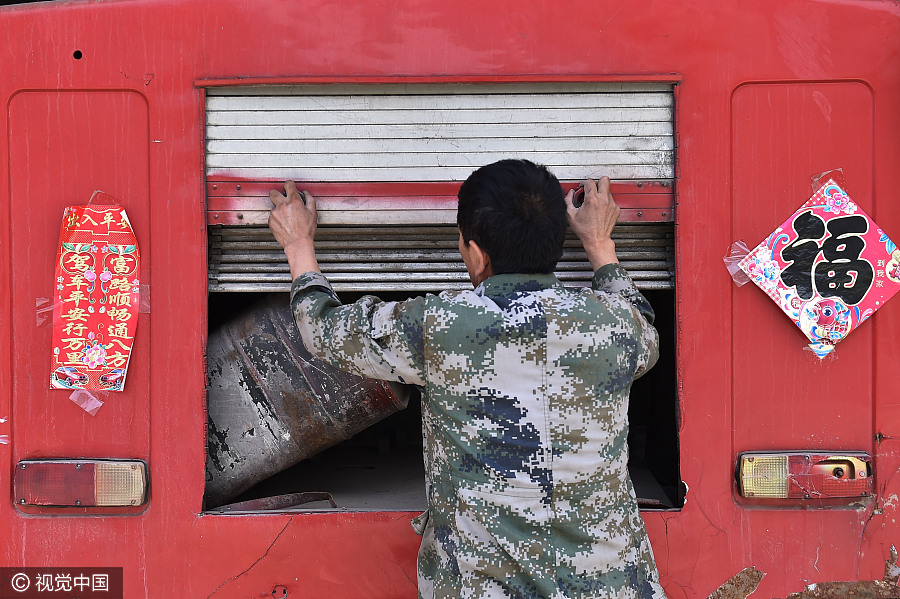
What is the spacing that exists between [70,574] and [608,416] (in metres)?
1.49

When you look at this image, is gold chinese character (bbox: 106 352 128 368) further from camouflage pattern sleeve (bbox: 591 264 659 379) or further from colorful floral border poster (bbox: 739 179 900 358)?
colorful floral border poster (bbox: 739 179 900 358)

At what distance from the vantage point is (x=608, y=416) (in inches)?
62.2

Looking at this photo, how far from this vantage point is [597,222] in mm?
1851

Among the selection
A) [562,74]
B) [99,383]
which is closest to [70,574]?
[99,383]

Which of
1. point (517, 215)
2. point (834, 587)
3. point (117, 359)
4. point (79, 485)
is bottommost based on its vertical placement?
point (834, 587)

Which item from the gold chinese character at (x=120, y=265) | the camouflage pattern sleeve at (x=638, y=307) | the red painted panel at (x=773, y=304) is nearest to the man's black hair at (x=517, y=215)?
the camouflage pattern sleeve at (x=638, y=307)

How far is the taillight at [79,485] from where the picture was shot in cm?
188

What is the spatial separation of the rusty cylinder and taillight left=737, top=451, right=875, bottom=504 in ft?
3.17

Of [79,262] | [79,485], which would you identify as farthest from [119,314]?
[79,485]

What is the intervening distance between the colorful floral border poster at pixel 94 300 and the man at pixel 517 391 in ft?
2.00

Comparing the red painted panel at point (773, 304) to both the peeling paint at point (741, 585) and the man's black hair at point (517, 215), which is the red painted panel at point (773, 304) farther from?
the man's black hair at point (517, 215)

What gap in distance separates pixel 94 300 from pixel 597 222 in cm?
136

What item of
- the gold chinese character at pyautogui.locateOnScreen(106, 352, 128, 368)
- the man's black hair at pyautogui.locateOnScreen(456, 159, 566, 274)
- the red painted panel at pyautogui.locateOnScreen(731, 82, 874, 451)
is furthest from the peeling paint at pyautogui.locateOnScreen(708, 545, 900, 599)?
the gold chinese character at pyautogui.locateOnScreen(106, 352, 128, 368)

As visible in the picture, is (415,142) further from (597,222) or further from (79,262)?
(79,262)
